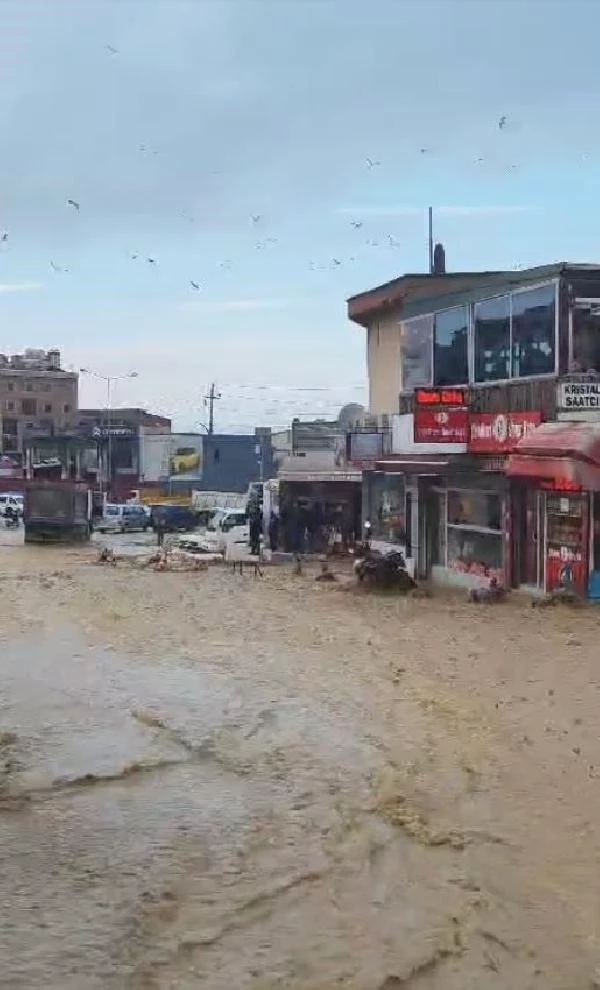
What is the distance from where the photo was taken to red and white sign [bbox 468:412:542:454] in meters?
22.4

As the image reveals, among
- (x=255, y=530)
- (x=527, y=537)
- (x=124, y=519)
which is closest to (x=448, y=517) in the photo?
(x=527, y=537)

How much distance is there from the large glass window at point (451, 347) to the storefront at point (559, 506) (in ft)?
11.0

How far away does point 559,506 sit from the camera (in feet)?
72.0

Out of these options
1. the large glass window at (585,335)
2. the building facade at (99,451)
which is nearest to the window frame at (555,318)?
the large glass window at (585,335)

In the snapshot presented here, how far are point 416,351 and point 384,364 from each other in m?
6.92

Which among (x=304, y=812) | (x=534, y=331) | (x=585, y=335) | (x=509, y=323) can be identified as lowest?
(x=304, y=812)

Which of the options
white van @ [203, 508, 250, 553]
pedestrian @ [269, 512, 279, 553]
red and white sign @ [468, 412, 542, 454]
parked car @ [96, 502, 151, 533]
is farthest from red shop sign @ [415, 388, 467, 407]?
parked car @ [96, 502, 151, 533]

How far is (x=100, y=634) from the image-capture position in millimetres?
21141

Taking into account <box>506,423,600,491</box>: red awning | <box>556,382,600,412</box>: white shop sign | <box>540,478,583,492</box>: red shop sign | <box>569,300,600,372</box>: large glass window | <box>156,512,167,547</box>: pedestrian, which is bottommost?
<box>156,512,167,547</box>: pedestrian

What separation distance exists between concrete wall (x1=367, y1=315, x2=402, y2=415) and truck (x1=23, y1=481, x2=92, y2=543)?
48.7 ft

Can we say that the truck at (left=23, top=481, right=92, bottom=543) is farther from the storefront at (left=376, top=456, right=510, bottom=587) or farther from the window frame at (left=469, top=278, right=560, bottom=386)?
the window frame at (left=469, top=278, right=560, bottom=386)

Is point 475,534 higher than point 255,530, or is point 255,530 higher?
point 475,534

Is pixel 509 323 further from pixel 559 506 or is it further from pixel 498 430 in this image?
pixel 559 506

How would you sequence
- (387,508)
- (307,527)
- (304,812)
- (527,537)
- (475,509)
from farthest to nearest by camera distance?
(307,527) < (387,508) < (475,509) < (527,537) < (304,812)
